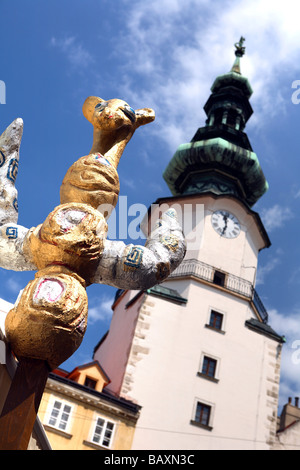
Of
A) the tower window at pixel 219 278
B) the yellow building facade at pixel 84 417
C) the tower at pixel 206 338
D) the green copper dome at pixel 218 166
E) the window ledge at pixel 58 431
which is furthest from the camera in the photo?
the green copper dome at pixel 218 166

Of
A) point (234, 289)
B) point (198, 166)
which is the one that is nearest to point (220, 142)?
point (198, 166)

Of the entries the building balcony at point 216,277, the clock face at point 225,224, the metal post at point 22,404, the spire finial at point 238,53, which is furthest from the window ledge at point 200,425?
the spire finial at point 238,53

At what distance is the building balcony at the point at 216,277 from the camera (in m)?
25.0

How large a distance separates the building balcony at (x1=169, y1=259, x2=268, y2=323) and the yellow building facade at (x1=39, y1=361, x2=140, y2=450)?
6.89 meters

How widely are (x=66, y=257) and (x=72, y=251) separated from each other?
7 cm

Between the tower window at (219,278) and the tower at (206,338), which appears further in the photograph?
the tower window at (219,278)

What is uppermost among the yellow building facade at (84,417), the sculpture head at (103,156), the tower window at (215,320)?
the tower window at (215,320)

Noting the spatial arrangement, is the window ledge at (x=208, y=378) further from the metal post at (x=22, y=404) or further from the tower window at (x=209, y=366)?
the metal post at (x=22, y=404)

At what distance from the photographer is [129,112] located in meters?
5.86

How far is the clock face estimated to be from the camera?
27031mm

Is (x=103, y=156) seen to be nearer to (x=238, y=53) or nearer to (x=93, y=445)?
(x=93, y=445)

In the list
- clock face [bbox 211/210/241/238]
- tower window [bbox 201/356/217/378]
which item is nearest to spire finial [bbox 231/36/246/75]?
clock face [bbox 211/210/241/238]

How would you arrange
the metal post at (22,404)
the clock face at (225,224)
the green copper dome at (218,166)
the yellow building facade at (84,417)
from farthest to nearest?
the green copper dome at (218,166) < the clock face at (225,224) < the yellow building facade at (84,417) < the metal post at (22,404)
